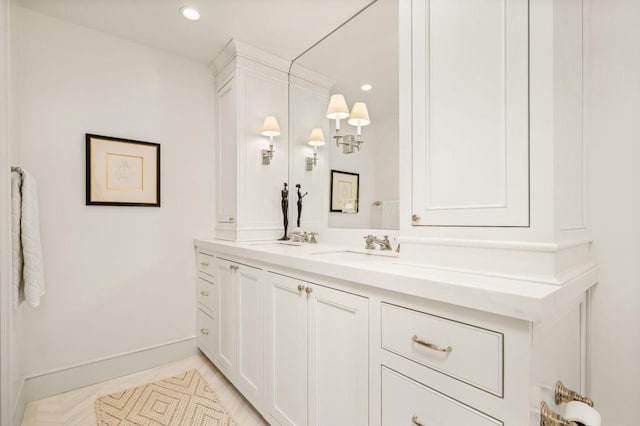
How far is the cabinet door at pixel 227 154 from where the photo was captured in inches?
95.2

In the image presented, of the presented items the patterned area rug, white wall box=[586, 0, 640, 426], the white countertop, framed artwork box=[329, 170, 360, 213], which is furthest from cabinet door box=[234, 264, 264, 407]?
white wall box=[586, 0, 640, 426]

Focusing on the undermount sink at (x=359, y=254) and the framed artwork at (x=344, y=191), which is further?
the framed artwork at (x=344, y=191)

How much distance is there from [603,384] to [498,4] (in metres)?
1.47

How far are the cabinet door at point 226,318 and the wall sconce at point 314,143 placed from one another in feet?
3.38

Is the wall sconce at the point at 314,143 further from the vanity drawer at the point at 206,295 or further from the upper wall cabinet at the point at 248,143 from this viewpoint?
the vanity drawer at the point at 206,295

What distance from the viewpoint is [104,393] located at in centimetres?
203

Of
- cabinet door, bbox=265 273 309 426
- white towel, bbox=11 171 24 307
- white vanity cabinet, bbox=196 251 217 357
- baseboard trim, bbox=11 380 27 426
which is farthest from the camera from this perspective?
white vanity cabinet, bbox=196 251 217 357

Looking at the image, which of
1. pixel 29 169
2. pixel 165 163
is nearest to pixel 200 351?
pixel 165 163

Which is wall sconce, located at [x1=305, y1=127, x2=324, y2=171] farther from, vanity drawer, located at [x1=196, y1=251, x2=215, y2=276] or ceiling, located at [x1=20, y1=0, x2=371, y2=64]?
vanity drawer, located at [x1=196, y1=251, x2=215, y2=276]

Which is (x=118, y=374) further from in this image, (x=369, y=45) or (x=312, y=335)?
(x=369, y=45)

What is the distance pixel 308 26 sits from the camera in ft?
7.04

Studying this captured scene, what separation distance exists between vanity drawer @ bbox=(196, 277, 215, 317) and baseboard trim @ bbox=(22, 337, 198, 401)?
377 mm

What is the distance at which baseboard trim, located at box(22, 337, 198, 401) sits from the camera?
6.43 feet

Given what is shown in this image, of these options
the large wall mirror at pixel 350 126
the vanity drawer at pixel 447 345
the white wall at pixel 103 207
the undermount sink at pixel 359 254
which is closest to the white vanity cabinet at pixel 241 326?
the undermount sink at pixel 359 254
